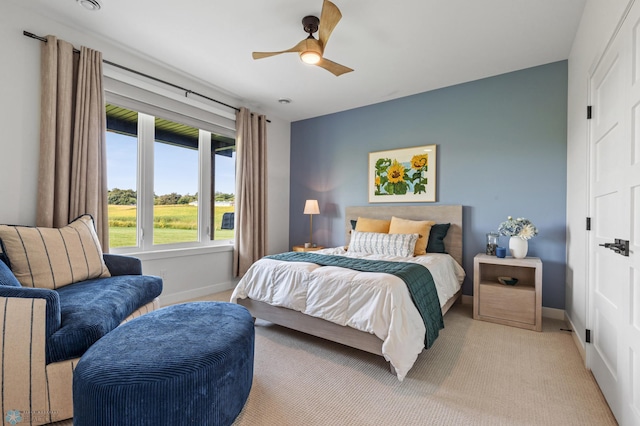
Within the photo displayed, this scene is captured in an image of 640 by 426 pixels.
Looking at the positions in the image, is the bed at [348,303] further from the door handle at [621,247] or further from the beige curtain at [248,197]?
the beige curtain at [248,197]

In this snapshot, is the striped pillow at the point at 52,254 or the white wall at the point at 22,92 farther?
the white wall at the point at 22,92

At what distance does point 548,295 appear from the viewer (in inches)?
123

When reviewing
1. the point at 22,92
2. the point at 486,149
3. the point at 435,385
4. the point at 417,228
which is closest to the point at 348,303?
the point at 435,385

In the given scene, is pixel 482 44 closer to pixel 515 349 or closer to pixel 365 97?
pixel 365 97

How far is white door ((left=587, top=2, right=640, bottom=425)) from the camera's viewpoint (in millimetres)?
1376

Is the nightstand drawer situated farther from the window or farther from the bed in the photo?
the window

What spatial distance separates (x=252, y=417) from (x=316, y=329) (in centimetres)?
87

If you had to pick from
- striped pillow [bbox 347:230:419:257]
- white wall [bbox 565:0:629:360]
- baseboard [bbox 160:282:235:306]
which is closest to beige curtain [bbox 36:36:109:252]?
baseboard [bbox 160:282:235:306]

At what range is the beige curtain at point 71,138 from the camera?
7.97 ft

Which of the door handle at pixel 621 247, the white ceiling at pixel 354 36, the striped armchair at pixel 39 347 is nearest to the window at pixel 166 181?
the white ceiling at pixel 354 36

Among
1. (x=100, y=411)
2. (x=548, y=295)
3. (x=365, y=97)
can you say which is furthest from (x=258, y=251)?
(x=548, y=295)

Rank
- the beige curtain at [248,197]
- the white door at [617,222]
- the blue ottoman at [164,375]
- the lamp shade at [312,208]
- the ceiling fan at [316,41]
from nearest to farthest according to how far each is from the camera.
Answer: the blue ottoman at [164,375] < the white door at [617,222] < the ceiling fan at [316,41] < the beige curtain at [248,197] < the lamp shade at [312,208]

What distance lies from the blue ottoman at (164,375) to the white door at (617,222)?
1870 mm

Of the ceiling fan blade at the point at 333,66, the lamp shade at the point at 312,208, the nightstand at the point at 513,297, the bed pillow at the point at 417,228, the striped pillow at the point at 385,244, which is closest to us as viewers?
the ceiling fan blade at the point at 333,66
